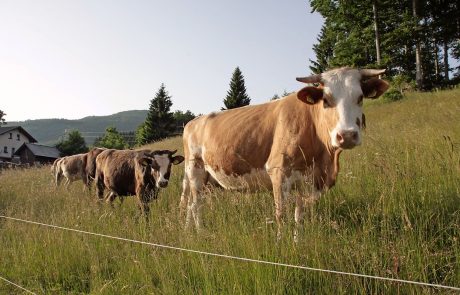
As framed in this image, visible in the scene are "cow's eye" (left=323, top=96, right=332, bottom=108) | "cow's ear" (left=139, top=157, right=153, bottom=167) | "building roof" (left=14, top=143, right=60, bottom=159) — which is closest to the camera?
"cow's eye" (left=323, top=96, right=332, bottom=108)

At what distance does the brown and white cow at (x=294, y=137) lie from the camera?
4367 millimetres

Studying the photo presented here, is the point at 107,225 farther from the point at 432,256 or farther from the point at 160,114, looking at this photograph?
the point at 160,114

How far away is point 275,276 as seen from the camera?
11.7ft

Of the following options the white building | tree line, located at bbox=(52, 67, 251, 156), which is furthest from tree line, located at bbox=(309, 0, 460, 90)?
the white building

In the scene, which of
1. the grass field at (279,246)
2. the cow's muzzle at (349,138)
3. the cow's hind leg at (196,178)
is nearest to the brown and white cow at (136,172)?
the cow's hind leg at (196,178)

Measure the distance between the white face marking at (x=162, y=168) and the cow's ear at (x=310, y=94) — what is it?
4964 mm

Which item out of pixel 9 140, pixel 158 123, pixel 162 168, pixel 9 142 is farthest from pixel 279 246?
pixel 9 140

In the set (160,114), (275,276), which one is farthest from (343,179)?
(160,114)

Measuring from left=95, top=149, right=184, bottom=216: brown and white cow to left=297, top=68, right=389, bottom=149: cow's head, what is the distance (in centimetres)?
490

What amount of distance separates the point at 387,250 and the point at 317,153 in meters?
1.53

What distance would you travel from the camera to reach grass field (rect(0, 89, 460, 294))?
3.54m

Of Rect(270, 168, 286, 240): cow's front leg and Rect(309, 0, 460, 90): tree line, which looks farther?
Rect(309, 0, 460, 90): tree line

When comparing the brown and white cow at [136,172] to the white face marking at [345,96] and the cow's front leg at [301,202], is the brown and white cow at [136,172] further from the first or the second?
the white face marking at [345,96]

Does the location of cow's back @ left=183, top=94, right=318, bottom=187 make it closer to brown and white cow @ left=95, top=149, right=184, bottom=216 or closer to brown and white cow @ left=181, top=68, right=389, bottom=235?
brown and white cow @ left=181, top=68, right=389, bottom=235
